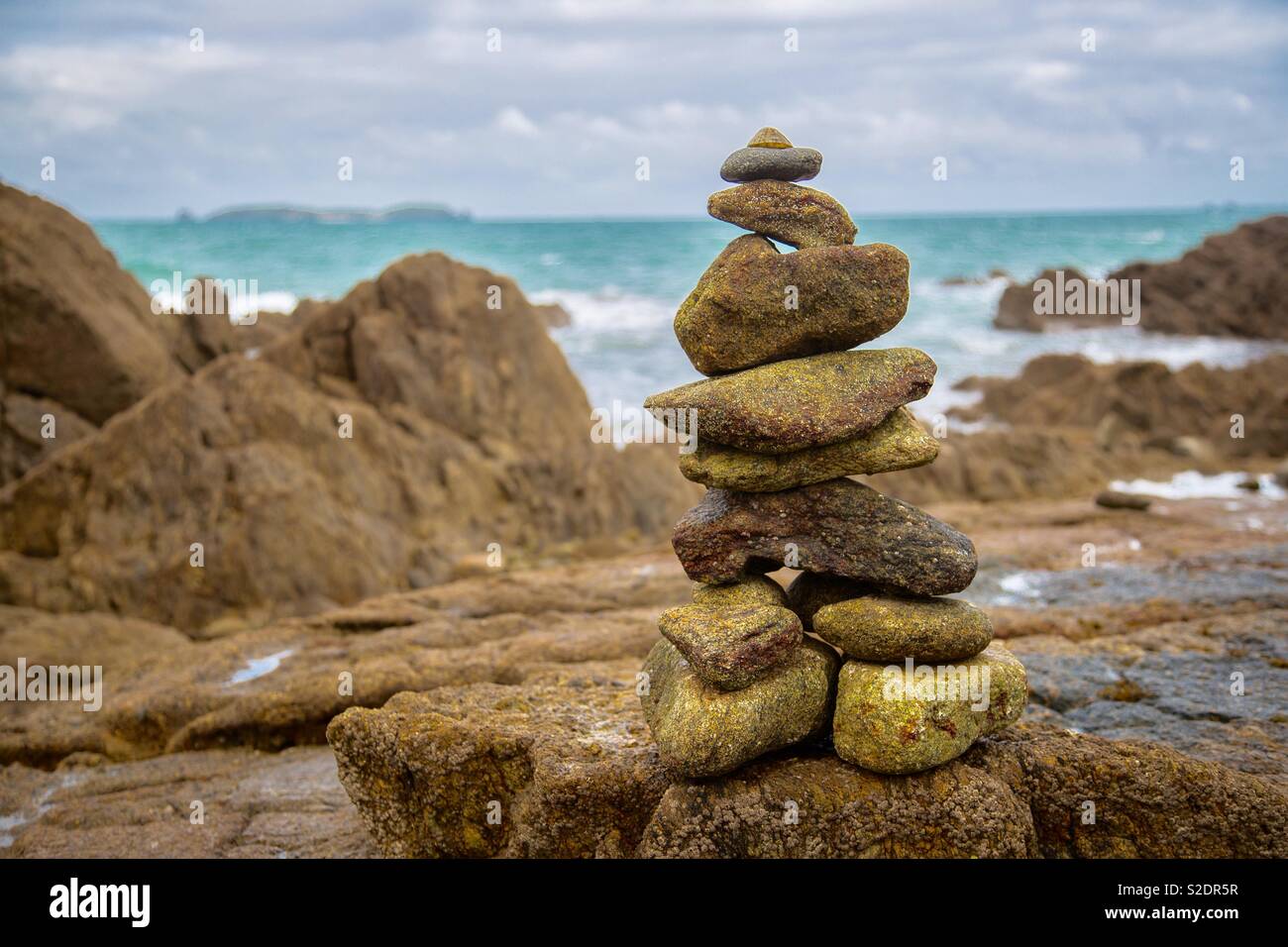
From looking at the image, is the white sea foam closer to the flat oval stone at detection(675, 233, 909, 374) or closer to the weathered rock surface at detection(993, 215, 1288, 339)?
the flat oval stone at detection(675, 233, 909, 374)

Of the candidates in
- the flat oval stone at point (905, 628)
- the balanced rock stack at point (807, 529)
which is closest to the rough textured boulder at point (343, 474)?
the balanced rock stack at point (807, 529)

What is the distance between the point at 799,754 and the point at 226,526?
29.9ft

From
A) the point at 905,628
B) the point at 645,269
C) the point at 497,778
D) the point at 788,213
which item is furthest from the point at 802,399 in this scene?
the point at 645,269

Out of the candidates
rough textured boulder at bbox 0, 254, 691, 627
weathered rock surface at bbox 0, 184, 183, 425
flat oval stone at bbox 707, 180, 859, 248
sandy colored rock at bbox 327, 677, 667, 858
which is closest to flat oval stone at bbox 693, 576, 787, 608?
sandy colored rock at bbox 327, 677, 667, 858

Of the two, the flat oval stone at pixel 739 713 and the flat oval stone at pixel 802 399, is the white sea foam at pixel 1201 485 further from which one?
the flat oval stone at pixel 739 713

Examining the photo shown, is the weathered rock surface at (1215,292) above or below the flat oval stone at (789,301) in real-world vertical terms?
above

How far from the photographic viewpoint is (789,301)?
6.83 metres

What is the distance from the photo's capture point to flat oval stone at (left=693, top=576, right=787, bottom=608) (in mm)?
6887

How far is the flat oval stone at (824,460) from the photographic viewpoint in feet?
22.3

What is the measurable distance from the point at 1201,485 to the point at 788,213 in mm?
16284

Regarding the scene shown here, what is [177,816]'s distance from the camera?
8.16 meters

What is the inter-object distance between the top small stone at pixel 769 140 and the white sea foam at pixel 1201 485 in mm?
13910
